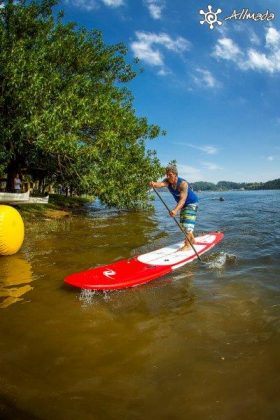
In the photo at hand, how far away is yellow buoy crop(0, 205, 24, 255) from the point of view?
866 centimetres

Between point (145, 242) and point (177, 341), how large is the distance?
8286 mm

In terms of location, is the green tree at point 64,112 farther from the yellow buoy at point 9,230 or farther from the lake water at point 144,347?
the lake water at point 144,347

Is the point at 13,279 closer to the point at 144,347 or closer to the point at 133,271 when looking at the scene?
the point at 133,271

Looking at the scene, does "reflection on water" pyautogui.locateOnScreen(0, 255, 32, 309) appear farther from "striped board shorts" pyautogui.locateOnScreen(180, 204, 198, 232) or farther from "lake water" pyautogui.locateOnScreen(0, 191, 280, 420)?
"striped board shorts" pyautogui.locateOnScreen(180, 204, 198, 232)

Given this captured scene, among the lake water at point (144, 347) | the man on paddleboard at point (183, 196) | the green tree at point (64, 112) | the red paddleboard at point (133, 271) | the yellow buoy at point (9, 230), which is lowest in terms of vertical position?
the lake water at point (144, 347)

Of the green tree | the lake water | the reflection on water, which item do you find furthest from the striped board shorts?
the green tree

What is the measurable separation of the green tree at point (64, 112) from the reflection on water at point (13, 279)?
7898mm

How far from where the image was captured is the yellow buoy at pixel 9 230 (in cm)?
866

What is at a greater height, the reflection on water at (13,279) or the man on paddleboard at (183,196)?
the man on paddleboard at (183,196)

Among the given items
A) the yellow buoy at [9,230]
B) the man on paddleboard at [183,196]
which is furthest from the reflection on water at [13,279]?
the man on paddleboard at [183,196]

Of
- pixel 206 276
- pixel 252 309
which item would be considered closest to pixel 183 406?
pixel 252 309

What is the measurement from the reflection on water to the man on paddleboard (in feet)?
14.2

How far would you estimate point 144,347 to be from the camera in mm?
4340

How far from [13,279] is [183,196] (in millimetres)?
5044
